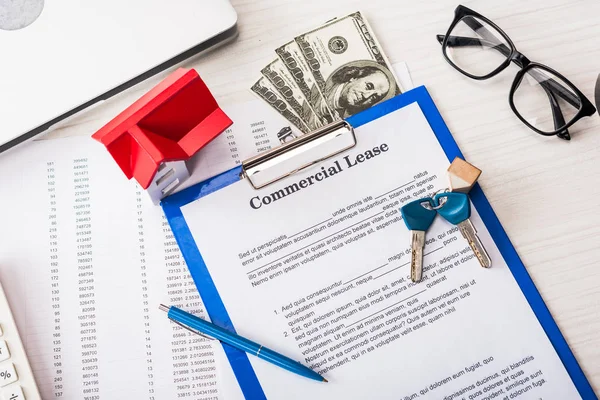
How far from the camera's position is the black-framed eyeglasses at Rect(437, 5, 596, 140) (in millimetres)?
664

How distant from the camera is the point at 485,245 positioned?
63 centimetres

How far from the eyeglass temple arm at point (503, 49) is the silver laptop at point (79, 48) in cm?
29

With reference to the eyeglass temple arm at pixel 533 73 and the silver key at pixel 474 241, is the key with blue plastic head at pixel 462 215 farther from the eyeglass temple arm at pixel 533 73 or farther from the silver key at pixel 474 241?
the eyeglass temple arm at pixel 533 73

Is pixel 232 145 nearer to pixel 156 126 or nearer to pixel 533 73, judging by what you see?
Result: pixel 156 126

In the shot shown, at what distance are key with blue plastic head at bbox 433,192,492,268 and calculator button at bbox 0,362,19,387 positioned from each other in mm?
476

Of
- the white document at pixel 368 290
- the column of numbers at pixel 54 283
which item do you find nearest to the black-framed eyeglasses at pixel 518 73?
the white document at pixel 368 290

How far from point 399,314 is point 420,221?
0.10 m

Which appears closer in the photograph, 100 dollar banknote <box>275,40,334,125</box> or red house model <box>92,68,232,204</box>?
red house model <box>92,68,232,204</box>

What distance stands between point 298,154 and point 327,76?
0.10 meters

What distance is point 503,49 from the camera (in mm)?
685

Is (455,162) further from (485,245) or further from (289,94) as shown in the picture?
(289,94)

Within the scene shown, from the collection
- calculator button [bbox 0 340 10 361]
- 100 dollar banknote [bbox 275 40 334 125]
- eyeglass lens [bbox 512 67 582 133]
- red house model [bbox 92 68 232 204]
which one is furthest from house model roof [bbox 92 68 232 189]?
eyeglass lens [bbox 512 67 582 133]

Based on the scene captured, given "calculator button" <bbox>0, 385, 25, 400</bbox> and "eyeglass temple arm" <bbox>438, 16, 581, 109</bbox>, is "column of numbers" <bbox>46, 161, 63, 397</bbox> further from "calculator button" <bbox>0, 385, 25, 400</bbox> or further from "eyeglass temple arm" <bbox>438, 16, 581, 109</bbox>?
"eyeglass temple arm" <bbox>438, 16, 581, 109</bbox>

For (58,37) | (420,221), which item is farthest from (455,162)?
(58,37)
